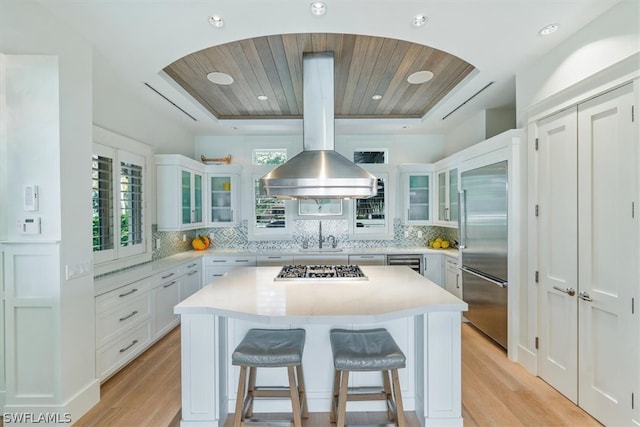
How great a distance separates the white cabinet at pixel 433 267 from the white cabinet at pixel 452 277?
9 centimetres

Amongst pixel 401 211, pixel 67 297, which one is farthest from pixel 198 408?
pixel 401 211

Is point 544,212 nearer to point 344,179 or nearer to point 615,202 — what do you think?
point 615,202

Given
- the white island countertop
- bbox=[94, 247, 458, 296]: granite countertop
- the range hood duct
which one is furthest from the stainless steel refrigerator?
the range hood duct

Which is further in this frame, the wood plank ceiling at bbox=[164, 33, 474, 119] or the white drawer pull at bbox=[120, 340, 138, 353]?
the white drawer pull at bbox=[120, 340, 138, 353]

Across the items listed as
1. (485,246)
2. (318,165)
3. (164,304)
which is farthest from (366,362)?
(164,304)

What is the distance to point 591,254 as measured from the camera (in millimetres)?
2240

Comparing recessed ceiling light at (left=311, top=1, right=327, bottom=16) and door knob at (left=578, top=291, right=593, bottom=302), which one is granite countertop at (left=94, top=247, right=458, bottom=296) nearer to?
door knob at (left=578, top=291, right=593, bottom=302)

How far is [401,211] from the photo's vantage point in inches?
206

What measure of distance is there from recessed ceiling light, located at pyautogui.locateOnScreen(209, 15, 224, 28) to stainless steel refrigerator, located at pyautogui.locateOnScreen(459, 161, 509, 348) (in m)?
2.69

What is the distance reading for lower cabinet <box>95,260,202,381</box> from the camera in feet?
8.84

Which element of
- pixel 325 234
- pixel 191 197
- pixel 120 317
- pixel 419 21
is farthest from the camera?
pixel 325 234

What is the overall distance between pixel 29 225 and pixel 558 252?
151 inches

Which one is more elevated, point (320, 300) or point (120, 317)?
point (320, 300)

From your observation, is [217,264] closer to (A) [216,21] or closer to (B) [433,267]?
(B) [433,267]
